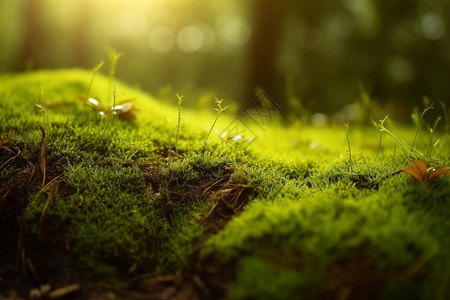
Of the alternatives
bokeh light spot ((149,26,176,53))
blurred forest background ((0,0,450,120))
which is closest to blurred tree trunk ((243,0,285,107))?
blurred forest background ((0,0,450,120))

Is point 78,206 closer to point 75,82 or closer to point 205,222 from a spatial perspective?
point 205,222

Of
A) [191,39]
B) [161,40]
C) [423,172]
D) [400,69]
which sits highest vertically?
[423,172]

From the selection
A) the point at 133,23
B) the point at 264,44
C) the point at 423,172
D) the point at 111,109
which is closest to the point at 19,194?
the point at 111,109

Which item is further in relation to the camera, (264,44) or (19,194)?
(264,44)

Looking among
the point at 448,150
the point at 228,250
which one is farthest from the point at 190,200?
the point at 448,150

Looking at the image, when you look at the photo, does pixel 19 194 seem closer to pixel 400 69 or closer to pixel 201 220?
pixel 201 220

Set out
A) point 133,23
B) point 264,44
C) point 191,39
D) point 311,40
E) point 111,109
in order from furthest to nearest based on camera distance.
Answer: point 191,39 → point 133,23 → point 311,40 → point 264,44 → point 111,109
